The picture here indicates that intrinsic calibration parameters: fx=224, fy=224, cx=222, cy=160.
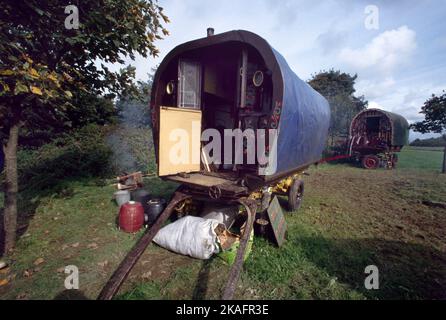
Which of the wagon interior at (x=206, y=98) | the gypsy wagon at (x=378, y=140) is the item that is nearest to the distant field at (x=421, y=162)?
the gypsy wagon at (x=378, y=140)

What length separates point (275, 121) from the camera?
11.7 ft

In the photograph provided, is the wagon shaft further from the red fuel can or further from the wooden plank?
the wooden plank

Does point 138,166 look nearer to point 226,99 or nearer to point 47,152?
point 47,152

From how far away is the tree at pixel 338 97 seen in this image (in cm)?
2192

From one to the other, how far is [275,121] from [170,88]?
106 inches

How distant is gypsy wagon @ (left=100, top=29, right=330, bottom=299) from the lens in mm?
3625

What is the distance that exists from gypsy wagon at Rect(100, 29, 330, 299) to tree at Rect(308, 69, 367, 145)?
16.3 meters

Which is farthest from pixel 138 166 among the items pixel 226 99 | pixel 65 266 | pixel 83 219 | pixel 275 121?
pixel 275 121

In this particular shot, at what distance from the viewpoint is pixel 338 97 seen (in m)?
21.9

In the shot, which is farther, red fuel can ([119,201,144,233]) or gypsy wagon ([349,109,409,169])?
gypsy wagon ([349,109,409,169])

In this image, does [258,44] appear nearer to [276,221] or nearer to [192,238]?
[276,221]

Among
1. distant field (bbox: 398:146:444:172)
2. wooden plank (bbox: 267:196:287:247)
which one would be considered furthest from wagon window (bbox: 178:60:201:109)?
distant field (bbox: 398:146:444:172)

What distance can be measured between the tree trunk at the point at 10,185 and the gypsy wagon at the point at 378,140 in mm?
16238

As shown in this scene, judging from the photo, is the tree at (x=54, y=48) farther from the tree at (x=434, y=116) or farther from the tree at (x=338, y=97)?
the tree at (x=338, y=97)
